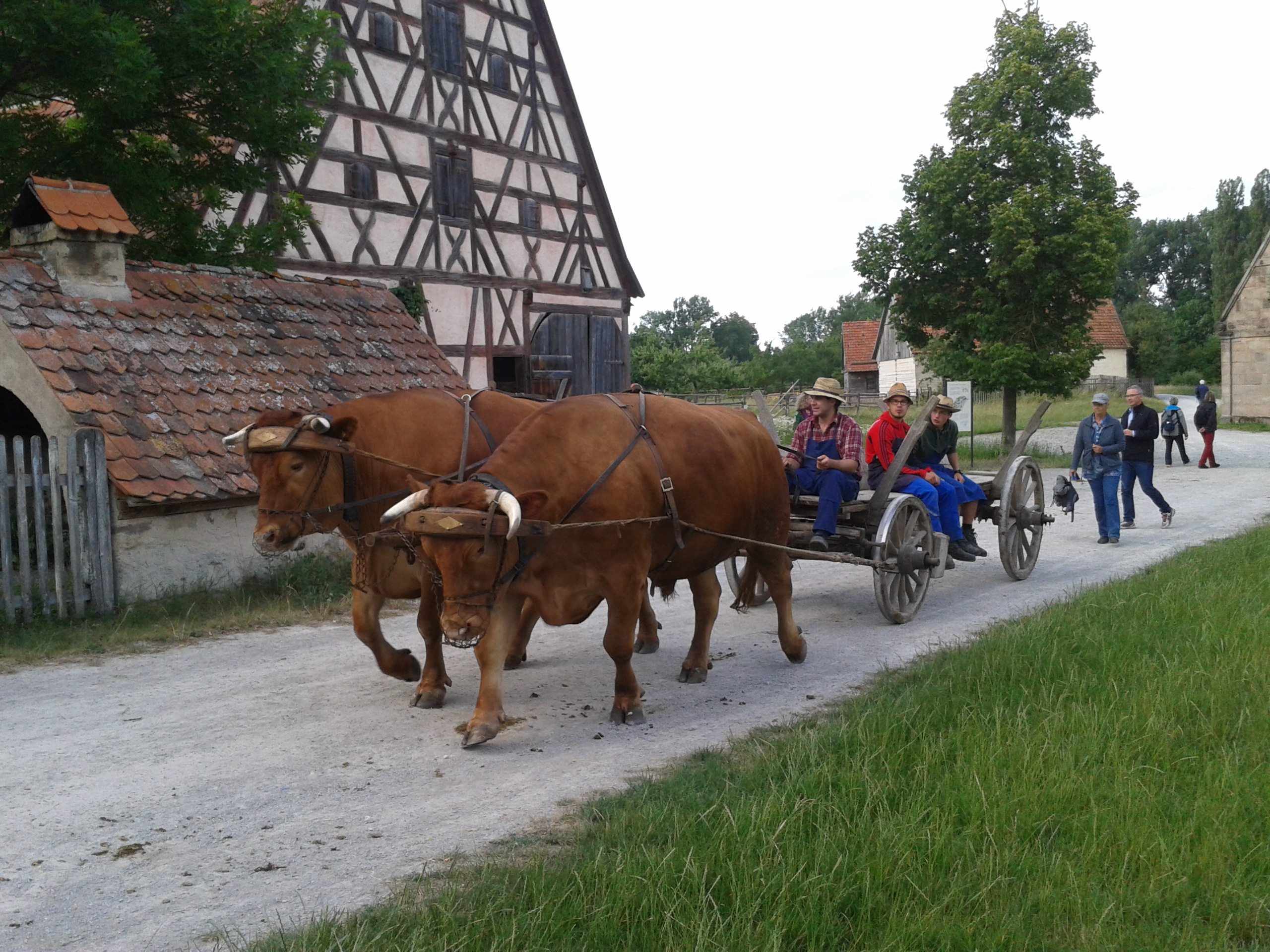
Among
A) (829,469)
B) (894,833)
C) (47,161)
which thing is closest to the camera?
(894,833)

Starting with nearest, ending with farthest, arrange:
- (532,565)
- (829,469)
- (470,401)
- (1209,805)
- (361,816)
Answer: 1. (1209,805)
2. (361,816)
3. (532,565)
4. (470,401)
5. (829,469)

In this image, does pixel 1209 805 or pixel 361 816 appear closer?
pixel 1209 805

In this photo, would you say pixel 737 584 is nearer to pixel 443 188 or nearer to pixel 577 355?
pixel 443 188

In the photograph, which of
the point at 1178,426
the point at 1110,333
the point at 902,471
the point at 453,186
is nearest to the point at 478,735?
the point at 902,471

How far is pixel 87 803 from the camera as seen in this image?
456cm

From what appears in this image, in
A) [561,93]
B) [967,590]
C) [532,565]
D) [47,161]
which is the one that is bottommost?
[967,590]

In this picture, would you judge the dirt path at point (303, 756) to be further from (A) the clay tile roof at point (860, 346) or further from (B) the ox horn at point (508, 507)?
(A) the clay tile roof at point (860, 346)

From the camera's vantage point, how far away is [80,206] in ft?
31.6

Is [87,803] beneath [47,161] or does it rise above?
beneath

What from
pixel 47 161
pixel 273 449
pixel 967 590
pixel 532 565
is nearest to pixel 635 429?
pixel 532 565

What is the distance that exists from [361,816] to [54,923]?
1161mm

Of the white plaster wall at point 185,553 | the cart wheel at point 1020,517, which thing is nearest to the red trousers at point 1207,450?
the cart wheel at point 1020,517

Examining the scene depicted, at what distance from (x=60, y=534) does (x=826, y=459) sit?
18.3ft

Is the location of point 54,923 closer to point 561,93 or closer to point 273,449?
point 273,449
